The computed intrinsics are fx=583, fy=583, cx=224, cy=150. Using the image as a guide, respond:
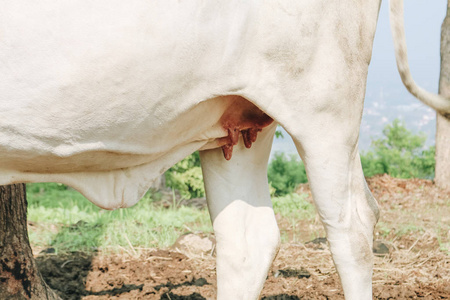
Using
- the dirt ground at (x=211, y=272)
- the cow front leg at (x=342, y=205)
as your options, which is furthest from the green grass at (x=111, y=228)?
the cow front leg at (x=342, y=205)

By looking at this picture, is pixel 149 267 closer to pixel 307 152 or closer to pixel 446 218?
pixel 307 152

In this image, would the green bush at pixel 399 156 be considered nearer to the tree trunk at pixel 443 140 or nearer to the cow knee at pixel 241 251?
the tree trunk at pixel 443 140

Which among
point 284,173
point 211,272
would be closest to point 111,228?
point 211,272

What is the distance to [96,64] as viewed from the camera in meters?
1.73

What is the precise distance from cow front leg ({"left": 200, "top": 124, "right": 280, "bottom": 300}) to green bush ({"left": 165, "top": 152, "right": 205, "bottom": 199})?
5.12 m

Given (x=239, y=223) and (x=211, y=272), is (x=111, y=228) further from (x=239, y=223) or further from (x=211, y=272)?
(x=239, y=223)

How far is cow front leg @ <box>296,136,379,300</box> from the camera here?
83.8 inches

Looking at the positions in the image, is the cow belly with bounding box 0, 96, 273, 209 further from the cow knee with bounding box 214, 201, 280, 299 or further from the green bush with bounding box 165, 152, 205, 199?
the green bush with bounding box 165, 152, 205, 199

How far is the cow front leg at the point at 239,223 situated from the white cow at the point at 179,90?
13cm

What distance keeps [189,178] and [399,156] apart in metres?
3.70

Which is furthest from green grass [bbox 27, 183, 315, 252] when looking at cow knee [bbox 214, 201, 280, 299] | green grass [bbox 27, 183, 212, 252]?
cow knee [bbox 214, 201, 280, 299]

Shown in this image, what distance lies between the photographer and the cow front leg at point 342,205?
213 cm

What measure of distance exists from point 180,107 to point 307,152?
1.65 feet

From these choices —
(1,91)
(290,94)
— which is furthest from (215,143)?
(1,91)
